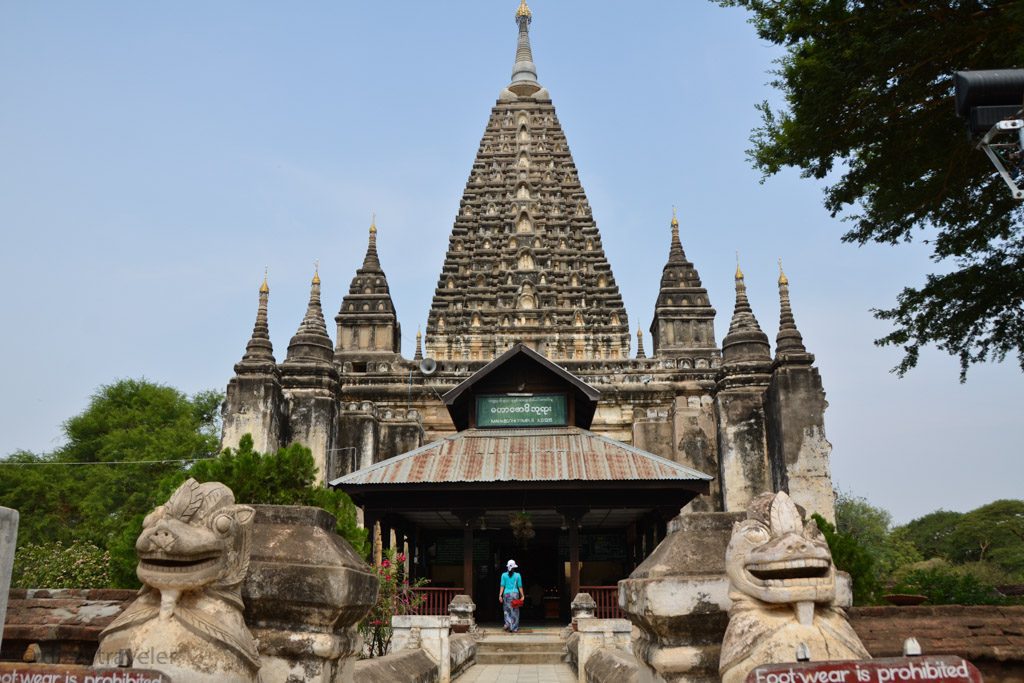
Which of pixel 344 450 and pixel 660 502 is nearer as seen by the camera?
pixel 660 502

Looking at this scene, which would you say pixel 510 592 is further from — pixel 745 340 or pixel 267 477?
pixel 745 340

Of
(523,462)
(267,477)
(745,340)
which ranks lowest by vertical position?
(267,477)

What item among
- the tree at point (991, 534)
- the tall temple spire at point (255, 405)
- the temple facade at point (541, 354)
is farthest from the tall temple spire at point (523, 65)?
the tree at point (991, 534)

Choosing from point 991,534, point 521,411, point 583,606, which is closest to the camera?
point 583,606

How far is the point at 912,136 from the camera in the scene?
35.2 feet

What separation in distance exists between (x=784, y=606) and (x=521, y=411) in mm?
15145

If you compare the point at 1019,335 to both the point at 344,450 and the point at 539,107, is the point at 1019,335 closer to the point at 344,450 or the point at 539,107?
the point at 344,450

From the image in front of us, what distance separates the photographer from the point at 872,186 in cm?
1182

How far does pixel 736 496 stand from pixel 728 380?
3.57 metres

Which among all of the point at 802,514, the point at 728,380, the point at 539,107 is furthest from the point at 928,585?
the point at 539,107

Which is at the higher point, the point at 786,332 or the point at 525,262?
the point at 525,262

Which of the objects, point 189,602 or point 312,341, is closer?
point 189,602

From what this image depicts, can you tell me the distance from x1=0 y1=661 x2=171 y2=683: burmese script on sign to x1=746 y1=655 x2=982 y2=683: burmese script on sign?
2283 mm

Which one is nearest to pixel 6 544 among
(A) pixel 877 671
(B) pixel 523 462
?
(A) pixel 877 671
